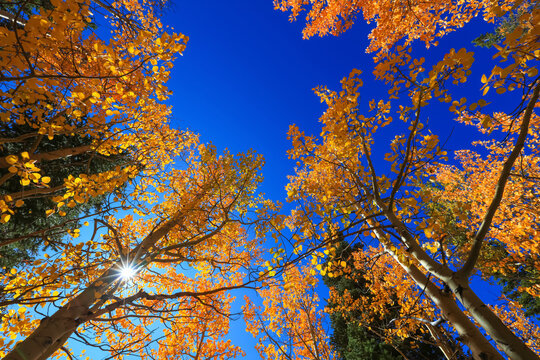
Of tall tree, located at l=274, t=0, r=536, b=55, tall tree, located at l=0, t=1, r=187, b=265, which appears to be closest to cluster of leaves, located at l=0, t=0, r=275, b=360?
tall tree, located at l=0, t=1, r=187, b=265

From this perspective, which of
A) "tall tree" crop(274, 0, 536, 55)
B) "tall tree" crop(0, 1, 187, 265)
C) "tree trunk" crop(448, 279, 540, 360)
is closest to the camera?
"tree trunk" crop(448, 279, 540, 360)

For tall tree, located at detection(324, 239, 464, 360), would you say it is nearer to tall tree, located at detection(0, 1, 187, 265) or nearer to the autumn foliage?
the autumn foliage

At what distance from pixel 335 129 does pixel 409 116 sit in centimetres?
79

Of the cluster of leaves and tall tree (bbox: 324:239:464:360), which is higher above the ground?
tall tree (bbox: 324:239:464:360)

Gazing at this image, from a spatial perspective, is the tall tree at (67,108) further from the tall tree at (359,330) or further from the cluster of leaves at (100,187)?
the tall tree at (359,330)

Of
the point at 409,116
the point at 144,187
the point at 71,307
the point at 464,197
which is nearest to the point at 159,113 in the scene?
the point at 144,187

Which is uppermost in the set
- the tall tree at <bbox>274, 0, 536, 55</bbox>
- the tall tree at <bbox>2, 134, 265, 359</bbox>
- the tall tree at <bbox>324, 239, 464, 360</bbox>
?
the tall tree at <bbox>274, 0, 536, 55</bbox>

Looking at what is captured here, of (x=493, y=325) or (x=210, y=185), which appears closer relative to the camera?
(x=493, y=325)

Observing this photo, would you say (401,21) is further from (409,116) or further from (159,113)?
(159,113)

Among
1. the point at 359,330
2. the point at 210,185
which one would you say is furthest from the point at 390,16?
the point at 359,330

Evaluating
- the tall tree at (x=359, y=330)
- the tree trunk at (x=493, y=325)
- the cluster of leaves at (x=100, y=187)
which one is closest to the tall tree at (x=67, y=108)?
the cluster of leaves at (x=100, y=187)

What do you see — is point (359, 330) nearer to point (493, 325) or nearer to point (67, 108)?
point (493, 325)

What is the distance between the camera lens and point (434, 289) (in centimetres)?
210

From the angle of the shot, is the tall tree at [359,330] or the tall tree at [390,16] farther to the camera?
the tall tree at [359,330]
